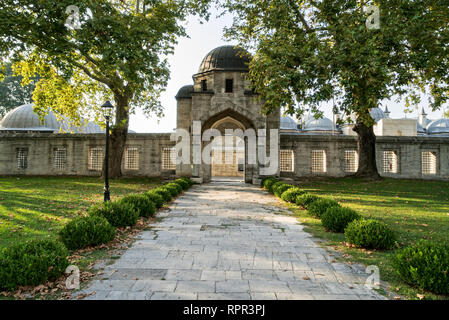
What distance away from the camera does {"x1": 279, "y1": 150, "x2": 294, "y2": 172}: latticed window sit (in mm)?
26469

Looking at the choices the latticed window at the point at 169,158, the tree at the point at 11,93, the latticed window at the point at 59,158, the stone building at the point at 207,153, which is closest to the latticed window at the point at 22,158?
the stone building at the point at 207,153

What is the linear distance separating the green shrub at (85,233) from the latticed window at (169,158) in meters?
20.1

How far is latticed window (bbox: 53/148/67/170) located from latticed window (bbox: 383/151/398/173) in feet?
98.1

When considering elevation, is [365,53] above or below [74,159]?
above

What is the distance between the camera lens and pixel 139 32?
42.3 ft

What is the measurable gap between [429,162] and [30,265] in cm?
3109

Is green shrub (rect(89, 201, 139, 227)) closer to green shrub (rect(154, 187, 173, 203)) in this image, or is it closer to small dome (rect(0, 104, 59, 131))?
green shrub (rect(154, 187, 173, 203))

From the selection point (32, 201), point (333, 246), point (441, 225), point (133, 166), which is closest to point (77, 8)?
point (32, 201)

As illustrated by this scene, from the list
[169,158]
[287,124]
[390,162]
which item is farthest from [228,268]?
[287,124]

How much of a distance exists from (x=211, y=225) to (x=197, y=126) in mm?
15038

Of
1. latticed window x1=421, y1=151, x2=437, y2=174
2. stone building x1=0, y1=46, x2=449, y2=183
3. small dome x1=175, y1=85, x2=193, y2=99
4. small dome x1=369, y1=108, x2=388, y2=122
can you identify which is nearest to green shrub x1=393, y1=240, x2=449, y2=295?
stone building x1=0, y1=46, x2=449, y2=183

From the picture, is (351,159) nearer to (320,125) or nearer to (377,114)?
(320,125)

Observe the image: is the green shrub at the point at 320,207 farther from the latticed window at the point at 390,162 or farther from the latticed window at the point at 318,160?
the latticed window at the point at 390,162
